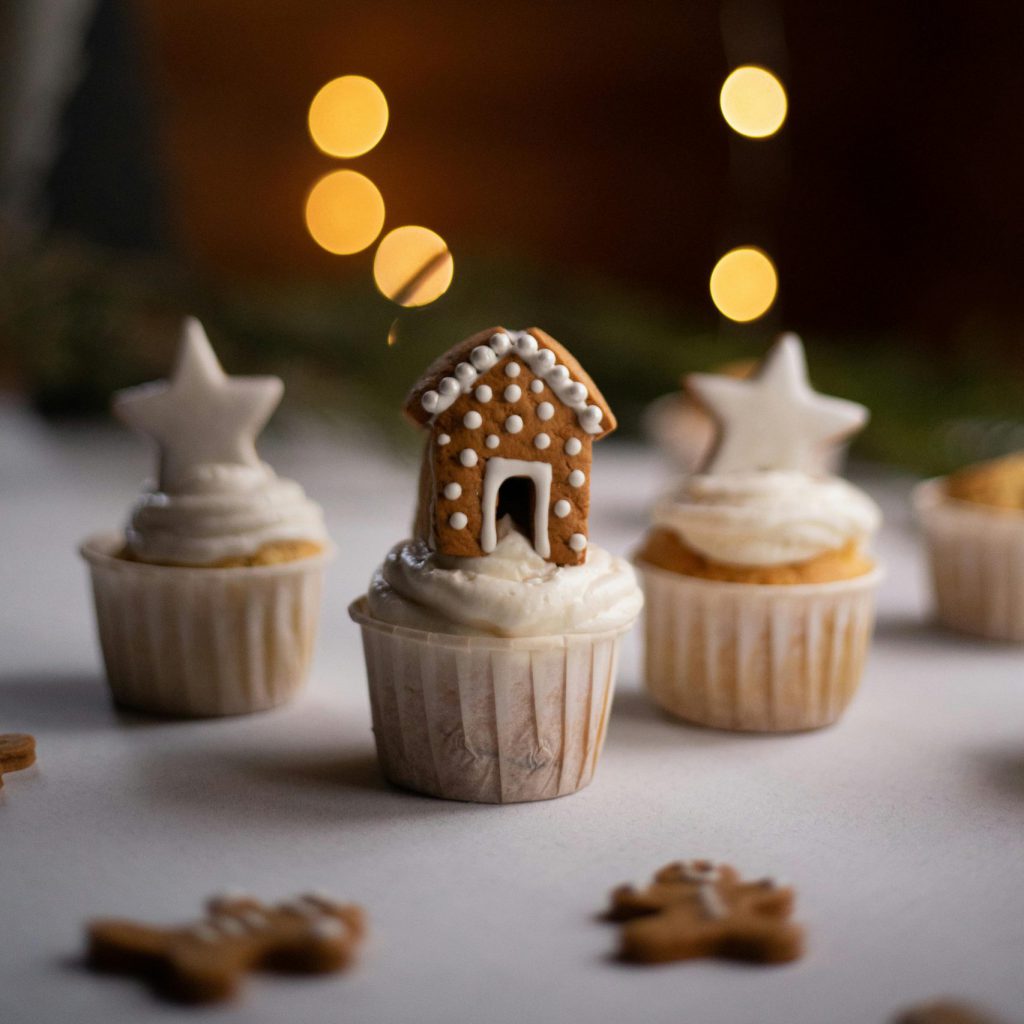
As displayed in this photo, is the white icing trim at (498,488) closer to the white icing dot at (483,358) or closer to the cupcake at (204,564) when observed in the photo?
the white icing dot at (483,358)

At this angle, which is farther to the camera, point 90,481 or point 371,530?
point 90,481

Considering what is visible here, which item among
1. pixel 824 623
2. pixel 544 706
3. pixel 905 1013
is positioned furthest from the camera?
pixel 824 623

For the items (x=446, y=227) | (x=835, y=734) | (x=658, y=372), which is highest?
(x=446, y=227)

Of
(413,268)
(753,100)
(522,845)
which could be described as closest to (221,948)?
(522,845)

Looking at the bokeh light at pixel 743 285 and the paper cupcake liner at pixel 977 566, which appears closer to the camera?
the paper cupcake liner at pixel 977 566

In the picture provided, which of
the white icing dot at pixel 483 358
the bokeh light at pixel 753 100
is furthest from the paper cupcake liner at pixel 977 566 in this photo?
the bokeh light at pixel 753 100

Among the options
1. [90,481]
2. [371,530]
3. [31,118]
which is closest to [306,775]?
[371,530]

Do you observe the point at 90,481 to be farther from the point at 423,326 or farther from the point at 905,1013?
the point at 905,1013
